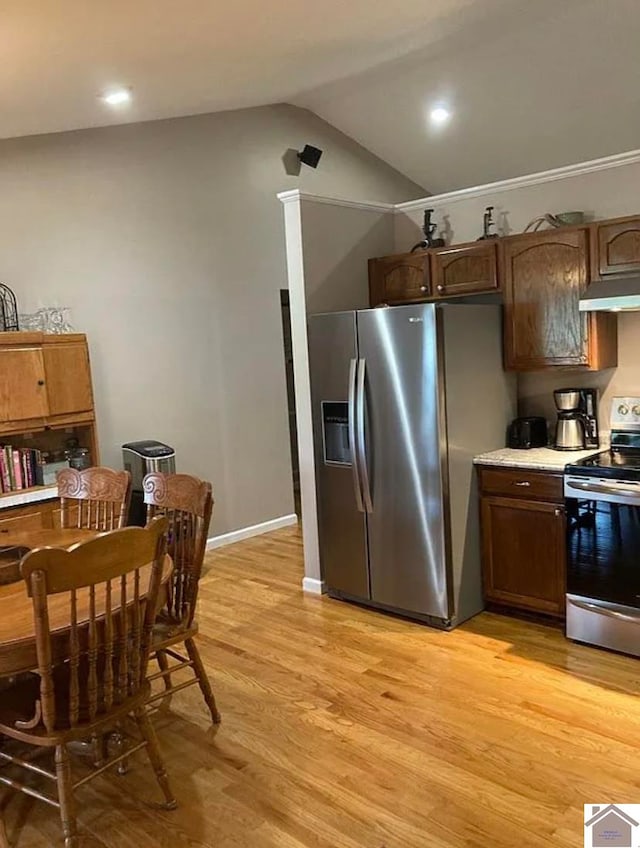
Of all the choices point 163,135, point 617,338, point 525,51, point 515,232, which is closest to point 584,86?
point 525,51

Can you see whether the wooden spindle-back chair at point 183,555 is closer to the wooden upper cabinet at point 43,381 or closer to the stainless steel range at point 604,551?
the wooden upper cabinet at point 43,381

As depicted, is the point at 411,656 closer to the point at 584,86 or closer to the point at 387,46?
the point at 387,46

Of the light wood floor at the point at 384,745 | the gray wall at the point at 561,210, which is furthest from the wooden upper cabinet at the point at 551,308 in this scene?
the light wood floor at the point at 384,745

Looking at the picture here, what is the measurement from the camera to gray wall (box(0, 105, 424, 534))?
459 centimetres

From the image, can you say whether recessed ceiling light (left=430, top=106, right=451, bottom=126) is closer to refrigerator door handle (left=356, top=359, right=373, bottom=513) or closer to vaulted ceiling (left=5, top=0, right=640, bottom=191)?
vaulted ceiling (left=5, top=0, right=640, bottom=191)

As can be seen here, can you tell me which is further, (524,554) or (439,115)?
(439,115)

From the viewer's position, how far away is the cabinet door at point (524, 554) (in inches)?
142

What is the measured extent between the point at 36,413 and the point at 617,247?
3276mm

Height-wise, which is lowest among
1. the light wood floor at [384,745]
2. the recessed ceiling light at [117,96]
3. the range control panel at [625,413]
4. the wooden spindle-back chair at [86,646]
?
the light wood floor at [384,745]

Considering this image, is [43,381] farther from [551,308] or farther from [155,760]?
[551,308]

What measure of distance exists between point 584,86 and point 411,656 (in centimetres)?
378

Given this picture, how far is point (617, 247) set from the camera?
137 inches

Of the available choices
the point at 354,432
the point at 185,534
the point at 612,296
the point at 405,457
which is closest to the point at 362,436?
the point at 354,432

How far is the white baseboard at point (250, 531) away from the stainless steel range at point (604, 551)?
9.56 feet
